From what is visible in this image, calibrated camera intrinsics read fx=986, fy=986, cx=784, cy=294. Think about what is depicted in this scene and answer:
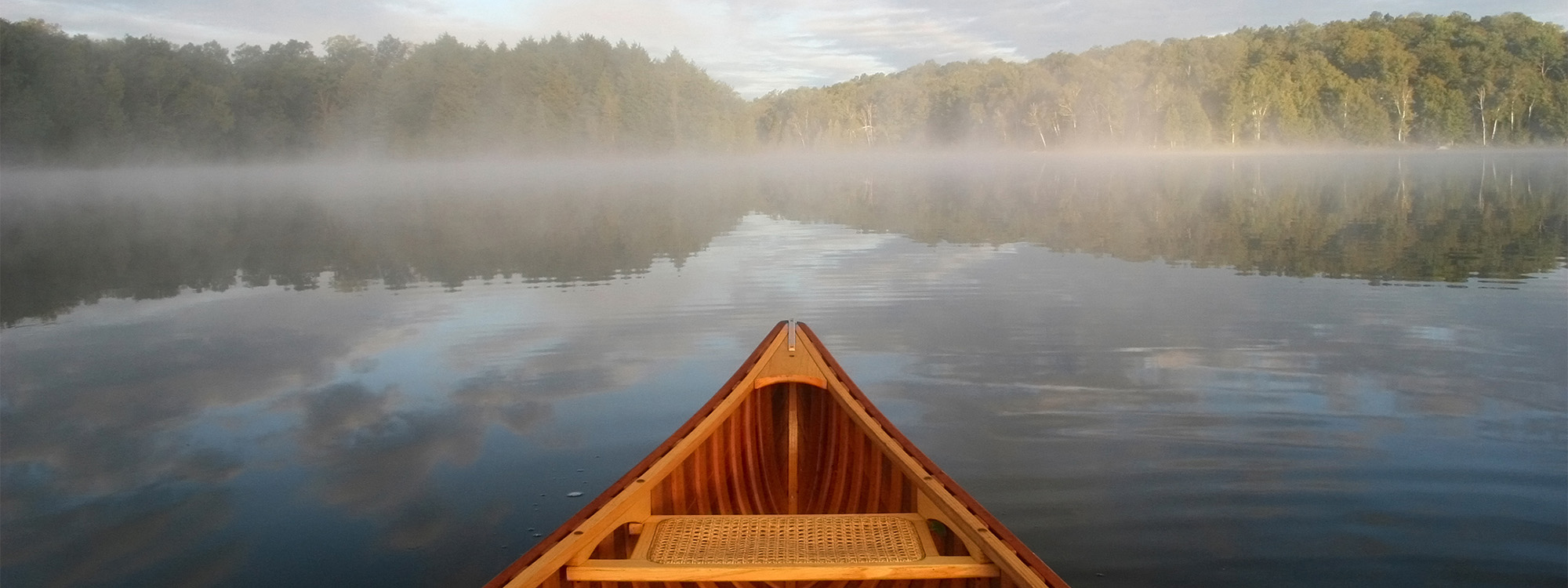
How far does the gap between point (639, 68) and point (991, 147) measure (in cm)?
4411

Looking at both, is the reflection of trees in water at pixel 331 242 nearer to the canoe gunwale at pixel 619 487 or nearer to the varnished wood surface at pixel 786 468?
the canoe gunwale at pixel 619 487

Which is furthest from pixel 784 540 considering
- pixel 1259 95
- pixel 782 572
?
pixel 1259 95

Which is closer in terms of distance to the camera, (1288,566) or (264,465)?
(1288,566)

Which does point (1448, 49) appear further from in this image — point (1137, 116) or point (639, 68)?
point (639, 68)

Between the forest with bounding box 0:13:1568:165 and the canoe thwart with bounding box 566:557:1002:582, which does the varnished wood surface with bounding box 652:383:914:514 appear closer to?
the canoe thwart with bounding box 566:557:1002:582

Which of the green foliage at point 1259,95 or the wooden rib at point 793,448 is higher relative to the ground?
the green foliage at point 1259,95

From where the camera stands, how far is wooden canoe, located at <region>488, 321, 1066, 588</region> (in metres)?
3.64

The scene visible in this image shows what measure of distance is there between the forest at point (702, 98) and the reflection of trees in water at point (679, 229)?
4169cm

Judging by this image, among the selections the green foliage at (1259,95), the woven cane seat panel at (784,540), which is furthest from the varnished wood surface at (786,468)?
the green foliage at (1259,95)

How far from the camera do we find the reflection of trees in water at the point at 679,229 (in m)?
15.7

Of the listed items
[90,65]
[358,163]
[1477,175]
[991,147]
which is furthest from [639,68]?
[1477,175]

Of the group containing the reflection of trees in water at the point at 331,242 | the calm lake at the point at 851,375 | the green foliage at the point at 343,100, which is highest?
the green foliage at the point at 343,100

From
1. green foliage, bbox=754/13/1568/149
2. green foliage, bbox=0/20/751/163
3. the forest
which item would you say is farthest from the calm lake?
green foliage, bbox=754/13/1568/149

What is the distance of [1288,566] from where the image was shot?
16.1 ft
